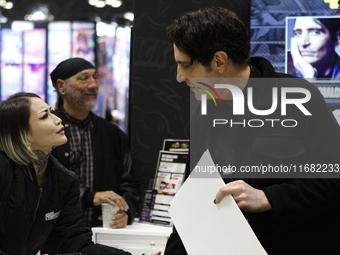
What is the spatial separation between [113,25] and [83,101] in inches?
62.5

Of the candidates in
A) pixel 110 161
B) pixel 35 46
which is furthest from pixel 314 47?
pixel 35 46

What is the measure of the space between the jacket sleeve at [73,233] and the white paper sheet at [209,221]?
3.43ft

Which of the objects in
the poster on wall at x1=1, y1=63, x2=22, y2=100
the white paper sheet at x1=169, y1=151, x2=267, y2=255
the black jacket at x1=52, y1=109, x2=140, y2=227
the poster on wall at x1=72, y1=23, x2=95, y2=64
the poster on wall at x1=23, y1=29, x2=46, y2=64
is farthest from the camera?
the poster on wall at x1=1, y1=63, x2=22, y2=100

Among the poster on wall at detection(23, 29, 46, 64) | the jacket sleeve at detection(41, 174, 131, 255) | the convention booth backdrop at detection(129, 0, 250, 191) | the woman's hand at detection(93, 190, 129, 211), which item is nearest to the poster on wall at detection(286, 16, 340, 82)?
the convention booth backdrop at detection(129, 0, 250, 191)

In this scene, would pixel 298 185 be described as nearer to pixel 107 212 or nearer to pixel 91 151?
pixel 107 212

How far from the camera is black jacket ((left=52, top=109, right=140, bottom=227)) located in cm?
385

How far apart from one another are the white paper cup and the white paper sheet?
83.8 inches

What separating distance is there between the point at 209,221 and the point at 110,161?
96.4 inches

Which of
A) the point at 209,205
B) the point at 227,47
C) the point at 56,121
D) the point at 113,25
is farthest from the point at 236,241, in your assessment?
the point at 113,25

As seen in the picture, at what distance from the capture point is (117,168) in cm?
402

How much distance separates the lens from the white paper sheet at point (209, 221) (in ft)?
4.93

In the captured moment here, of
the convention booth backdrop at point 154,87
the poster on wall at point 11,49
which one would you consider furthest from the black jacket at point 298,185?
the poster on wall at point 11,49

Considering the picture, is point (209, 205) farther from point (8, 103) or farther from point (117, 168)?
point (117, 168)

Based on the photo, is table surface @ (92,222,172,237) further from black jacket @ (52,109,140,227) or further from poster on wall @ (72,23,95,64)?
poster on wall @ (72,23,95,64)
